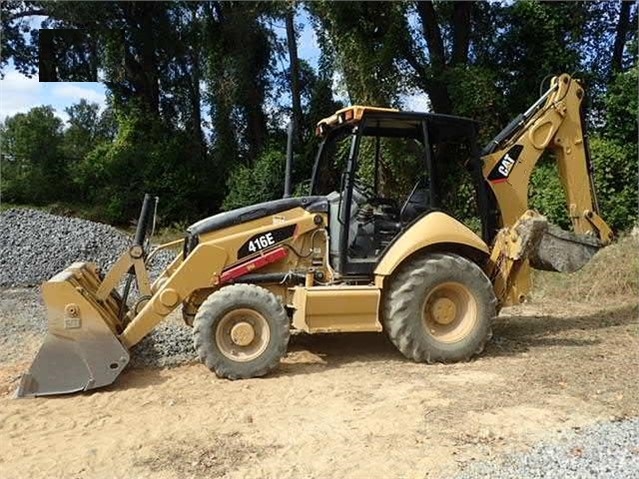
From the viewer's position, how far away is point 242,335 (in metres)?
5.68

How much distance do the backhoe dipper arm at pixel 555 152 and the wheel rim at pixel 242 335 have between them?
276 cm

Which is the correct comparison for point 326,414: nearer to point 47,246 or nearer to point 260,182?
point 47,246

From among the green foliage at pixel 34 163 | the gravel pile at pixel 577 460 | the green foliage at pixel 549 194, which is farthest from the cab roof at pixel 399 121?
the green foliage at pixel 34 163

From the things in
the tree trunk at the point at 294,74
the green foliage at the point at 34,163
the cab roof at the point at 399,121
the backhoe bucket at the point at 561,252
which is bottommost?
the backhoe bucket at the point at 561,252

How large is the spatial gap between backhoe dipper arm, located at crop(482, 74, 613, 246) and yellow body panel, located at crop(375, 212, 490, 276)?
0.81m

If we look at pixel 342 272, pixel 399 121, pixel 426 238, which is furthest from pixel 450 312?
pixel 399 121

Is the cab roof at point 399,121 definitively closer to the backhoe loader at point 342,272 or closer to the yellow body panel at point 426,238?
the backhoe loader at point 342,272

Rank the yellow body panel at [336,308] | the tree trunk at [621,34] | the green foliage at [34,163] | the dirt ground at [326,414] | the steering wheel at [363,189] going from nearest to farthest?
1. the dirt ground at [326,414]
2. the yellow body panel at [336,308]
3. the steering wheel at [363,189]
4. the tree trunk at [621,34]
5. the green foliage at [34,163]

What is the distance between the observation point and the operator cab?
604 centimetres

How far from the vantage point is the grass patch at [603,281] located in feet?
29.5

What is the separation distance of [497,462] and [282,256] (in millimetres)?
3013

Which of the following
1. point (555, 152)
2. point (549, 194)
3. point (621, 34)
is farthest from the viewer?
point (621, 34)

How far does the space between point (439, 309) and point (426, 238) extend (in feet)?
2.21

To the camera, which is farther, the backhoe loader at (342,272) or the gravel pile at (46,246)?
the gravel pile at (46,246)
